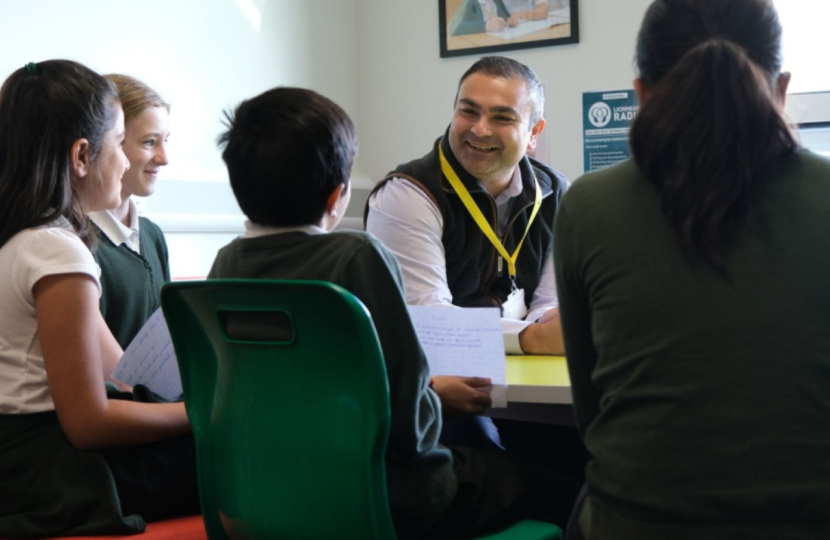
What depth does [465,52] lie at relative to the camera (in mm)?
4465

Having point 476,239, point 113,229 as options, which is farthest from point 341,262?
point 476,239

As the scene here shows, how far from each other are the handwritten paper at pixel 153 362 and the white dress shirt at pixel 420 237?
0.79m

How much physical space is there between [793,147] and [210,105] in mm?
2996

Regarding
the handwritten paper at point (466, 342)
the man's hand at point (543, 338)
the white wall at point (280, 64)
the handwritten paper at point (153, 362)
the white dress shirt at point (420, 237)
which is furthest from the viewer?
the white wall at point (280, 64)

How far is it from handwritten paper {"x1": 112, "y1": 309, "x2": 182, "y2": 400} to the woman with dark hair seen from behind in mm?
799

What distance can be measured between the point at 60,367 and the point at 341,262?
0.50 m

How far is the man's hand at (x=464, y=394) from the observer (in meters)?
1.52

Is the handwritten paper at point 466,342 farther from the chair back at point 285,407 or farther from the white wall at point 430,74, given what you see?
the white wall at point 430,74

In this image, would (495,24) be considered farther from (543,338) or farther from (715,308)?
(715,308)

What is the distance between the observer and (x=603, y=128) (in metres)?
4.13

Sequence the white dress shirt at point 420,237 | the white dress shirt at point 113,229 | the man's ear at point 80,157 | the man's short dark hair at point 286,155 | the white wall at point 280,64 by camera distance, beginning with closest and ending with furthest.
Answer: the man's short dark hair at point 286,155 < the man's ear at point 80,157 < the white dress shirt at point 113,229 < the white dress shirt at point 420,237 < the white wall at point 280,64

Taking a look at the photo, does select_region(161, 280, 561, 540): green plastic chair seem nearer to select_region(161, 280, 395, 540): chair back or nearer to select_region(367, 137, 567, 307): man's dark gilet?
select_region(161, 280, 395, 540): chair back

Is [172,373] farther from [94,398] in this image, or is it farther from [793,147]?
[793,147]

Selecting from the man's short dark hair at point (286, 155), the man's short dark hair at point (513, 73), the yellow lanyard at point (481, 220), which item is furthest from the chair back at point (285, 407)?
the man's short dark hair at point (513, 73)
